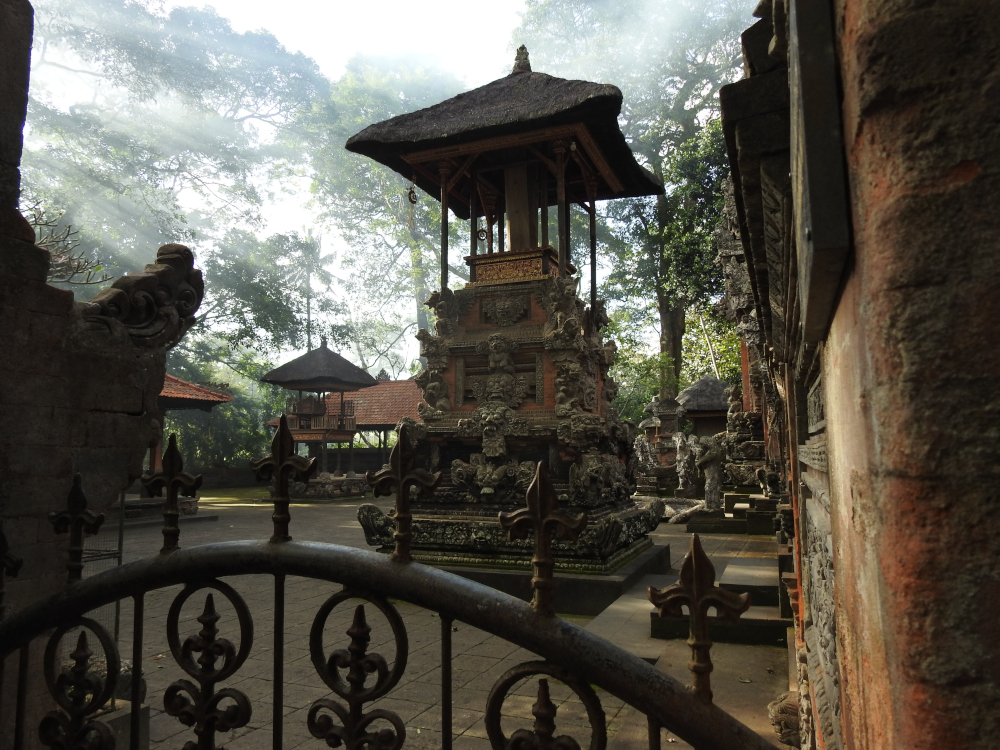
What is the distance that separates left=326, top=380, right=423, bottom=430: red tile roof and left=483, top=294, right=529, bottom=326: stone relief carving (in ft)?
52.2

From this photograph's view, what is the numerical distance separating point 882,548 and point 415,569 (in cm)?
99

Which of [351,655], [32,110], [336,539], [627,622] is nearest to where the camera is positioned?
[351,655]

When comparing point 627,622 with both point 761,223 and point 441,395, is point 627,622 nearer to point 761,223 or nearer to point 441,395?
point 441,395

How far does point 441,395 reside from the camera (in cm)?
802

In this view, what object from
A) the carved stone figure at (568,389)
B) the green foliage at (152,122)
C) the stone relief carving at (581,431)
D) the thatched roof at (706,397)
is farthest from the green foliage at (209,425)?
the stone relief carving at (581,431)

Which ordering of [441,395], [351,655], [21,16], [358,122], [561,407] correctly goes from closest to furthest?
[351,655] < [21,16] < [561,407] < [441,395] < [358,122]

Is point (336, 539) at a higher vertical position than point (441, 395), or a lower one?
lower

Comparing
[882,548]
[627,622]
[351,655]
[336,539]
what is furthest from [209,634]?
[336,539]

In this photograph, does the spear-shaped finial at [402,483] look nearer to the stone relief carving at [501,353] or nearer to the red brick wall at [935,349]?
the red brick wall at [935,349]

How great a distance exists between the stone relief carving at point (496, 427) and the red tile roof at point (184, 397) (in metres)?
15.6

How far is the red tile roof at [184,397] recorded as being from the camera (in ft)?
65.6

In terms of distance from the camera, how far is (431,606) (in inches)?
55.9

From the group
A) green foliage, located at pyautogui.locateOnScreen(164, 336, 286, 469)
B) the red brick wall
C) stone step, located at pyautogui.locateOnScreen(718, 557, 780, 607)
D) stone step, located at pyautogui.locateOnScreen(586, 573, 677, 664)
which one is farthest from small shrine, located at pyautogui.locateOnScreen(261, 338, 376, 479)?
the red brick wall

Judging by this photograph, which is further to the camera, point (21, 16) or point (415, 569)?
point (21, 16)
